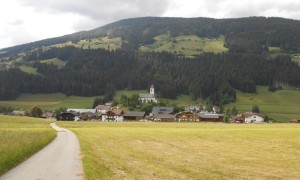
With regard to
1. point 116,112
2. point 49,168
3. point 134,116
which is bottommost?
point 134,116

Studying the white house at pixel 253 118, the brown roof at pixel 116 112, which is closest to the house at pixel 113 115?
the brown roof at pixel 116 112

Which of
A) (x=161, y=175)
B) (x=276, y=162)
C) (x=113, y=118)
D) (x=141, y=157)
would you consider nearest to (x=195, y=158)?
(x=141, y=157)

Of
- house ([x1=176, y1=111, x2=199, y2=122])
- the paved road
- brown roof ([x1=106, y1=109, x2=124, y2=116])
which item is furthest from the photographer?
brown roof ([x1=106, y1=109, x2=124, y2=116])

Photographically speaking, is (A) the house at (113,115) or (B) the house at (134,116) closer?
(A) the house at (113,115)

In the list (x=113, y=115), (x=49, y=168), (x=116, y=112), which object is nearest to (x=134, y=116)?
(x=116, y=112)

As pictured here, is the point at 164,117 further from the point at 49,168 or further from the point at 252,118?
the point at 49,168

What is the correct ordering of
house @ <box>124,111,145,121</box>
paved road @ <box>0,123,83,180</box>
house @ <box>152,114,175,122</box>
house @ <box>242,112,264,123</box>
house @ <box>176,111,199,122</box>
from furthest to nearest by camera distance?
house @ <box>124,111,145,121</box>, house @ <box>242,112,264,123</box>, house @ <box>176,111,199,122</box>, house @ <box>152,114,175,122</box>, paved road @ <box>0,123,83,180</box>

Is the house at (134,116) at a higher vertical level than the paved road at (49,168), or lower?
lower

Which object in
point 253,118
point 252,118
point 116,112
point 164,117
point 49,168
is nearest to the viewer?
point 49,168

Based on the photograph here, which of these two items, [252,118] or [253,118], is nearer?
[253,118]

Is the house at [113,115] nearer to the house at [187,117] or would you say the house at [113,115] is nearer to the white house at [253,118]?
the house at [187,117]

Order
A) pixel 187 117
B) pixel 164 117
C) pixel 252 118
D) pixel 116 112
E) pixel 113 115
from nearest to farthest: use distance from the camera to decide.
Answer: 1. pixel 164 117
2. pixel 113 115
3. pixel 187 117
4. pixel 252 118
5. pixel 116 112

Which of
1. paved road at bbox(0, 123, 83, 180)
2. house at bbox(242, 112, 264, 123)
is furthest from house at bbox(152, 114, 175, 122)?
paved road at bbox(0, 123, 83, 180)

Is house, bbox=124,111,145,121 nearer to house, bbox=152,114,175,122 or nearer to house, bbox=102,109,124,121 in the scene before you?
house, bbox=102,109,124,121
